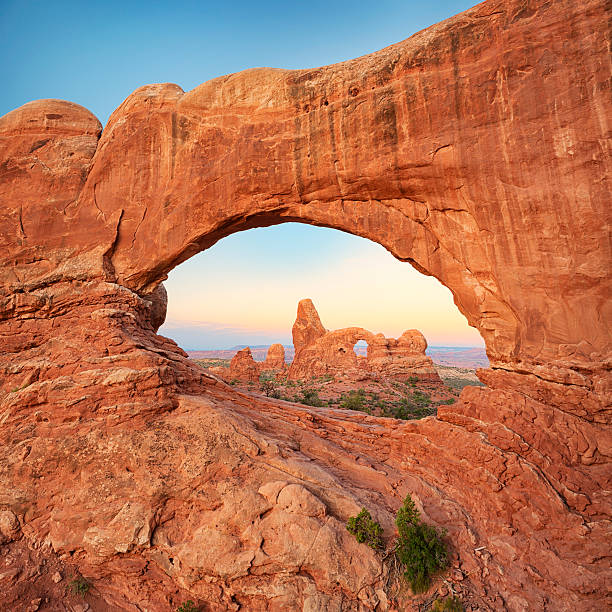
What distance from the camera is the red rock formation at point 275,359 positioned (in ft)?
196

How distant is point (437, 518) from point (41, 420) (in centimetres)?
979

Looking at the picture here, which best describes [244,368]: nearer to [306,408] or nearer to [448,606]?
[306,408]

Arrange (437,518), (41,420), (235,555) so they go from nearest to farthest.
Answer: (235,555) → (437,518) → (41,420)

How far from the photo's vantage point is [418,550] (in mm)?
6805

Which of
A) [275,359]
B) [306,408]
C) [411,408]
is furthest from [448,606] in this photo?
[275,359]

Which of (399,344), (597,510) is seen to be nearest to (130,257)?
(597,510)

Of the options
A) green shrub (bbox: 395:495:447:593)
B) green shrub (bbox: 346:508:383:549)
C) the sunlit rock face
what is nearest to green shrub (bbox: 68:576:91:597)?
the sunlit rock face

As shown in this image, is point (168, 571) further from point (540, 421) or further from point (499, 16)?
point (499, 16)

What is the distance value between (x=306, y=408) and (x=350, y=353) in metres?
35.3

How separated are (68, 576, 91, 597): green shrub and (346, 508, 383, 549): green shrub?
5.58 metres

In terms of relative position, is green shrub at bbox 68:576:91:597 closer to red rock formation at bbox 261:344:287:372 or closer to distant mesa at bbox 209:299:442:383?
distant mesa at bbox 209:299:442:383

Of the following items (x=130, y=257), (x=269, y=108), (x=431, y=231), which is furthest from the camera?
(x=130, y=257)

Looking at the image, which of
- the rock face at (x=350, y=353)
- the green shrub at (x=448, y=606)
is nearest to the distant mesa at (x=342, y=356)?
the rock face at (x=350, y=353)

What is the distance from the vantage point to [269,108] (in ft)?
36.4
